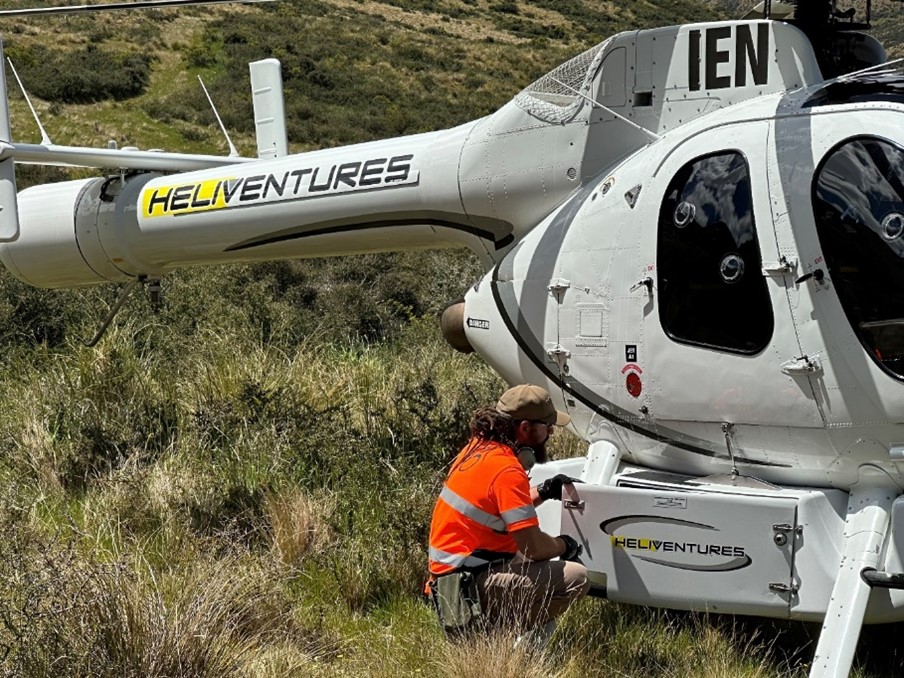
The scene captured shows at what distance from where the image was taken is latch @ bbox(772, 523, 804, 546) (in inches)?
176

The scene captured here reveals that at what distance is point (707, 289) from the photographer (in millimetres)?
4762

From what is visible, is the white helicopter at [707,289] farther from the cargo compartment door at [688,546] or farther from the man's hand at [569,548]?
the man's hand at [569,548]

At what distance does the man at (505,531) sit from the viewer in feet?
14.2

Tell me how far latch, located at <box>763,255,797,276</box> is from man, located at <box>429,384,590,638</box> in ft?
3.80

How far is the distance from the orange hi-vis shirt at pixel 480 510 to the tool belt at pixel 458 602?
0.06 m

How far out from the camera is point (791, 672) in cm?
466

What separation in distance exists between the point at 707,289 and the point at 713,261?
0.14 metres

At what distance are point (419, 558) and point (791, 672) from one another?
2089 mm

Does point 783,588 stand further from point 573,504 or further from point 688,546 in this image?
point 573,504

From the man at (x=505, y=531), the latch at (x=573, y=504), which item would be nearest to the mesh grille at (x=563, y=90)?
the man at (x=505, y=531)

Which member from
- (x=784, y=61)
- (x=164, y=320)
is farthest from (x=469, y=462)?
(x=164, y=320)

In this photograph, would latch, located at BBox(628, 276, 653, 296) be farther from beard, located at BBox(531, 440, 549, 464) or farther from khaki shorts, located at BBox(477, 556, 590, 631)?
khaki shorts, located at BBox(477, 556, 590, 631)

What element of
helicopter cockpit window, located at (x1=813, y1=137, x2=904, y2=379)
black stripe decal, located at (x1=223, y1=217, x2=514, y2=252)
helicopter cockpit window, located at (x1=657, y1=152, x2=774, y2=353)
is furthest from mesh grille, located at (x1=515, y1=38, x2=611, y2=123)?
helicopter cockpit window, located at (x1=813, y1=137, x2=904, y2=379)

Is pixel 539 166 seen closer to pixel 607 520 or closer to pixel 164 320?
pixel 607 520
